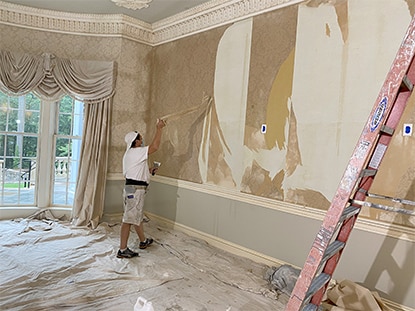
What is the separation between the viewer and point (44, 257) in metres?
3.34

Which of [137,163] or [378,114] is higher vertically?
[378,114]


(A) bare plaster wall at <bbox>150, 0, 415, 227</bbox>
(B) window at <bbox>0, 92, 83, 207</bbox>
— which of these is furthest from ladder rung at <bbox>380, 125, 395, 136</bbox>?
(B) window at <bbox>0, 92, 83, 207</bbox>

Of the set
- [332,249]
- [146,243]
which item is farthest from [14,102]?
[332,249]

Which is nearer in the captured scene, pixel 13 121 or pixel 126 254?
pixel 126 254

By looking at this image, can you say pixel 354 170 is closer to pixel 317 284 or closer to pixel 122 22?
pixel 317 284

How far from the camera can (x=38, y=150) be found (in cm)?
472

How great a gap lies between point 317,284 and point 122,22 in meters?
4.42

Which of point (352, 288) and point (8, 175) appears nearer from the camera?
point (352, 288)

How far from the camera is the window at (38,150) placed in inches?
181

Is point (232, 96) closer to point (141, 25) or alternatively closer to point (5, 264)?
point (141, 25)

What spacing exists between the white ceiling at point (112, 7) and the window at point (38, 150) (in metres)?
1.22

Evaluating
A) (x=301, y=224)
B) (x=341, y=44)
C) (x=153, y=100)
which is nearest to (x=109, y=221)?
(x=153, y=100)

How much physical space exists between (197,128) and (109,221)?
194 cm

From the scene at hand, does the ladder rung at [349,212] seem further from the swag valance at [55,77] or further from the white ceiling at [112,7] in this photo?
the swag valance at [55,77]
